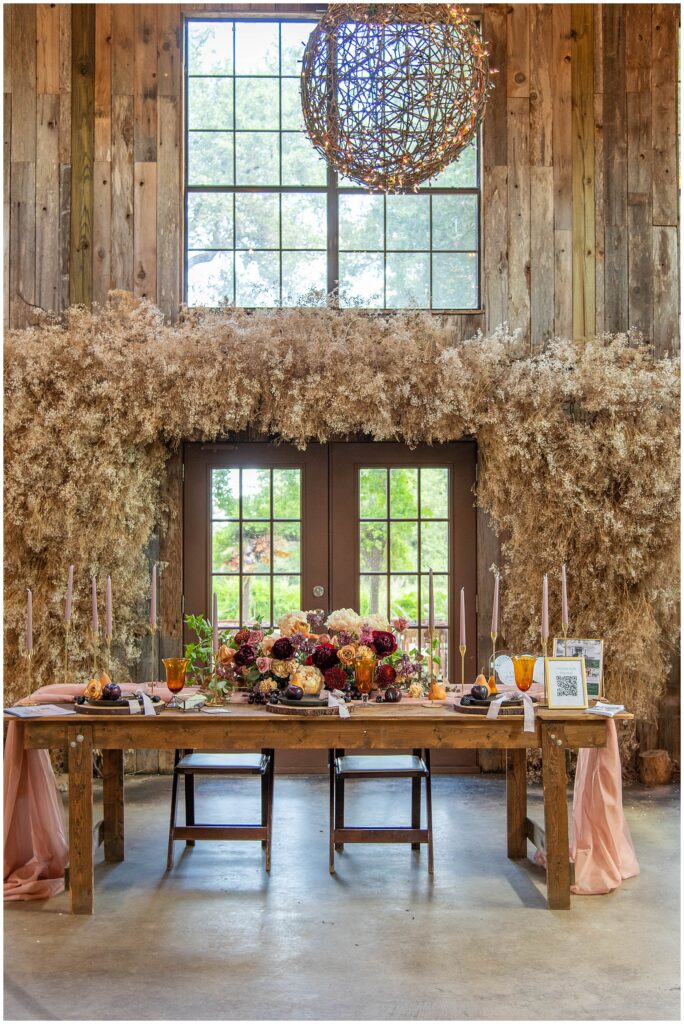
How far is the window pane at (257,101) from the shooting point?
6383 millimetres

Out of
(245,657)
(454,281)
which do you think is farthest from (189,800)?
(454,281)

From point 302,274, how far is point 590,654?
11.0 feet

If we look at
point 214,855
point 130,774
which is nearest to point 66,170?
point 130,774

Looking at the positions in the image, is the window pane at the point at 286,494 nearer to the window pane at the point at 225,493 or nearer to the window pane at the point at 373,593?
the window pane at the point at 225,493

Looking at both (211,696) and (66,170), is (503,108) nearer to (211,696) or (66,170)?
(66,170)

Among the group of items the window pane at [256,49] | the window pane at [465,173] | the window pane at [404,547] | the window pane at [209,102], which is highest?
the window pane at [256,49]

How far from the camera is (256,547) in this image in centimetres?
627

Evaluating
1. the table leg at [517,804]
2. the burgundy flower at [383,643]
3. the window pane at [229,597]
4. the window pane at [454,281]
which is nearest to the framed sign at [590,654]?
the table leg at [517,804]

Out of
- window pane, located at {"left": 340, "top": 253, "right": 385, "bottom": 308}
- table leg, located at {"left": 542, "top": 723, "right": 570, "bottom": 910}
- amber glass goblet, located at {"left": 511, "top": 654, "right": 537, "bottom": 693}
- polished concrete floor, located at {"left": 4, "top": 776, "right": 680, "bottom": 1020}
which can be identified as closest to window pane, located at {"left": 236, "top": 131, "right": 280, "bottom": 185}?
window pane, located at {"left": 340, "top": 253, "right": 385, "bottom": 308}

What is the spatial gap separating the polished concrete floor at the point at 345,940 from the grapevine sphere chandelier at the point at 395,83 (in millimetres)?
2933

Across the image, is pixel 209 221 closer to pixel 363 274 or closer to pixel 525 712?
pixel 363 274

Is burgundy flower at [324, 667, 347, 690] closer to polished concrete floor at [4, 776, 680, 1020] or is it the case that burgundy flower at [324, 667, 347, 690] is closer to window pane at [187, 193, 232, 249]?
polished concrete floor at [4, 776, 680, 1020]

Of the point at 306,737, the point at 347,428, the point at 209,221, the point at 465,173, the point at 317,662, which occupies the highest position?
the point at 465,173

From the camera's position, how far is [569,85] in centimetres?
632
